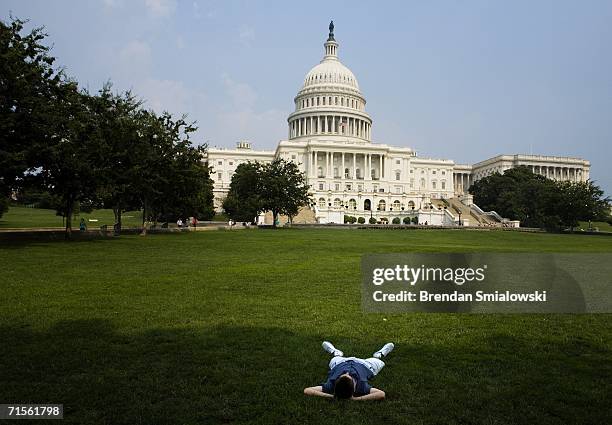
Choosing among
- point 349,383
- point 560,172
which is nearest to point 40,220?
point 349,383

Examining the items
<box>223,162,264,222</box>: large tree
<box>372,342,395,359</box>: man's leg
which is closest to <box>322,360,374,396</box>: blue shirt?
<box>372,342,395,359</box>: man's leg

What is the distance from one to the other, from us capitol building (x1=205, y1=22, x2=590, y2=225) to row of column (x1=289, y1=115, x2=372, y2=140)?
0.26 meters

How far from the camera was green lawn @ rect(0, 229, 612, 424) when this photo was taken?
682cm

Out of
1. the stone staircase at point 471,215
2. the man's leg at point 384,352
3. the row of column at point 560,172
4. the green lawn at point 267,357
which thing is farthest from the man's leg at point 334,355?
the row of column at point 560,172

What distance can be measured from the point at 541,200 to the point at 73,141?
67.1 meters

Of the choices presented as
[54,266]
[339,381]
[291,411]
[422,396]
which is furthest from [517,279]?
[54,266]

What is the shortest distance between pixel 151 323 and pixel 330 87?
457 feet

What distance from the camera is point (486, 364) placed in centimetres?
867

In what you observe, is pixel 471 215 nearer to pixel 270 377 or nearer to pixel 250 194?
pixel 250 194

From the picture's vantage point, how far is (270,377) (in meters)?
7.87

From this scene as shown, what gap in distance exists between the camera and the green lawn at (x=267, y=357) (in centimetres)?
682

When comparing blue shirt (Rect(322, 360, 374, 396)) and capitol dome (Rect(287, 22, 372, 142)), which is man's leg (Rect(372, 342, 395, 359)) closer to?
blue shirt (Rect(322, 360, 374, 396))

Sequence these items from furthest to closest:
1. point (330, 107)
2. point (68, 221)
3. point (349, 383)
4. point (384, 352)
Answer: point (330, 107)
point (68, 221)
point (384, 352)
point (349, 383)

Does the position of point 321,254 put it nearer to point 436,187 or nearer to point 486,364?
point 486,364
